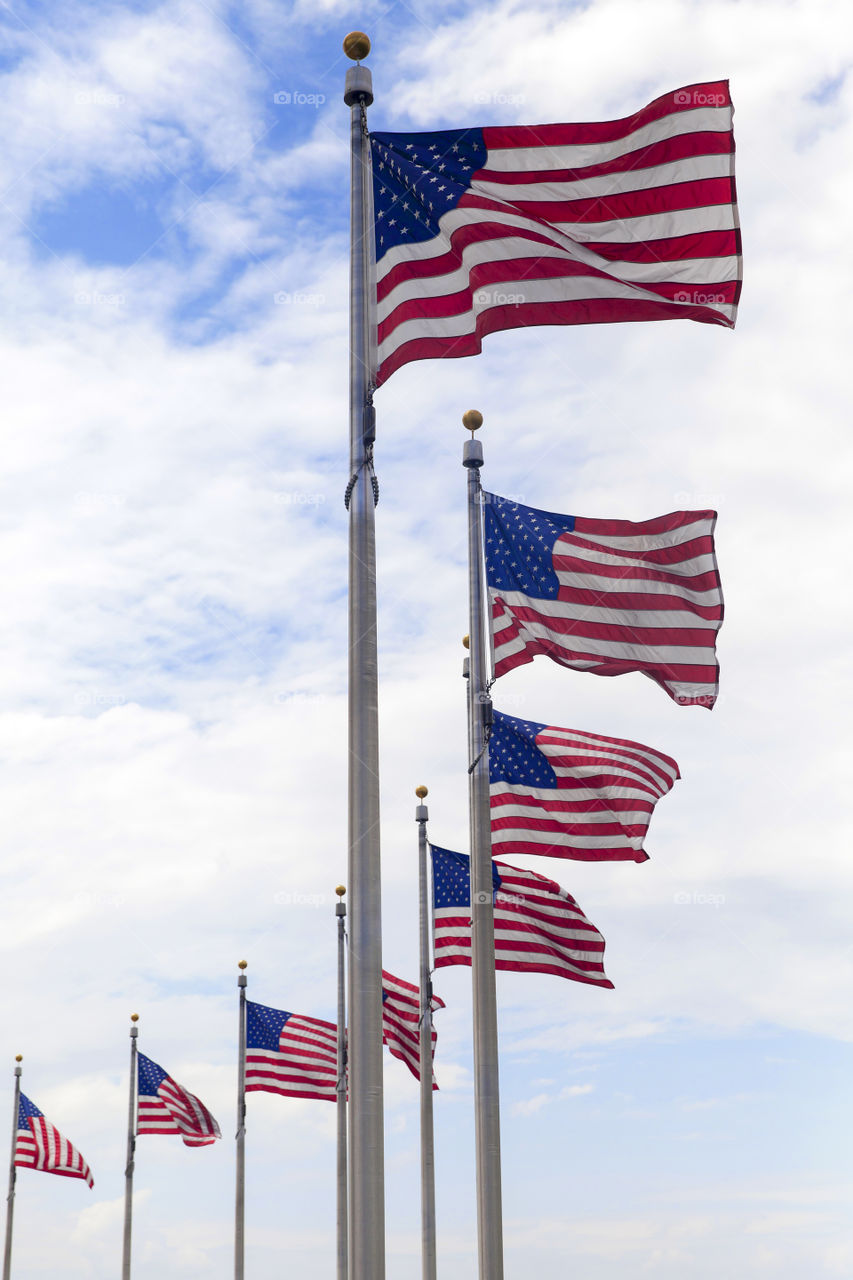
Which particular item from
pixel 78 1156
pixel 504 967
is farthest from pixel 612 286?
pixel 78 1156

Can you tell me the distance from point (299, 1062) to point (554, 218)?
25861 mm

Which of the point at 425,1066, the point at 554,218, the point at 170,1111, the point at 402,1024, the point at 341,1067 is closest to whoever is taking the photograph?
the point at 554,218

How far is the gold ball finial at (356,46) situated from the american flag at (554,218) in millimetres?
781

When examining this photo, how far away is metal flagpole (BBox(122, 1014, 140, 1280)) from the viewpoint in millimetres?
44062

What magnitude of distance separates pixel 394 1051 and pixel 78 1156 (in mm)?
18794

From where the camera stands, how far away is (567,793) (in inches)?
Result: 854

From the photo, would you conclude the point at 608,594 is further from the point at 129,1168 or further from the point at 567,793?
the point at 129,1168

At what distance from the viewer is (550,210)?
13.9m

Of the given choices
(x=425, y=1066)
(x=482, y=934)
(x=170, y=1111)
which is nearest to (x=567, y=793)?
(x=482, y=934)

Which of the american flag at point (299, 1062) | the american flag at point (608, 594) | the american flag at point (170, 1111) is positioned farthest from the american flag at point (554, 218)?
the american flag at point (170, 1111)

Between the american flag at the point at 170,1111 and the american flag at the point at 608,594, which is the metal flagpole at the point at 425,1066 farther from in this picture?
the american flag at the point at 170,1111

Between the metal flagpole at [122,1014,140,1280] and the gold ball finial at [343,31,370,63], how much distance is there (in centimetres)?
3682

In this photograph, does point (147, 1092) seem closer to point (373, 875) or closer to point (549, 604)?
point (549, 604)

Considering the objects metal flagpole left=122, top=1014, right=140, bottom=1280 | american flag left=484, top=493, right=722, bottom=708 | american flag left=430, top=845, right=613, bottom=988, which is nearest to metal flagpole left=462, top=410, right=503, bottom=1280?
american flag left=484, top=493, right=722, bottom=708
